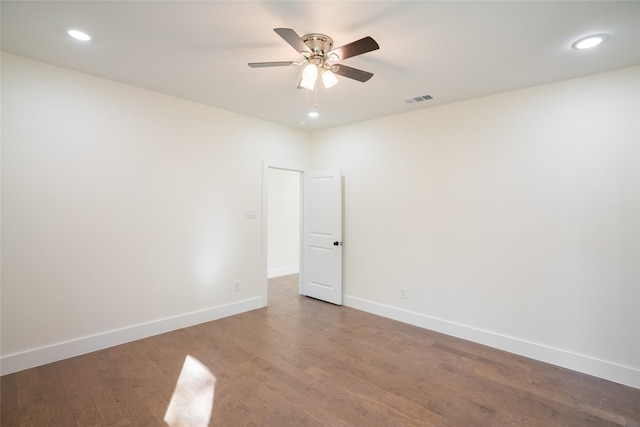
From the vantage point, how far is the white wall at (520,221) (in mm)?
2697

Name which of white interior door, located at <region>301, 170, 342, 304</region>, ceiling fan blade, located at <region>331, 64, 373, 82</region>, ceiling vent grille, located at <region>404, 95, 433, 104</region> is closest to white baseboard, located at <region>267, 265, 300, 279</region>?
white interior door, located at <region>301, 170, 342, 304</region>

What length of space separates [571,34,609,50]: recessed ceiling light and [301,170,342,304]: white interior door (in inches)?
118

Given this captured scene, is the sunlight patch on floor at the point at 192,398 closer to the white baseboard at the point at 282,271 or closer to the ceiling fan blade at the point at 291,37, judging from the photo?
the ceiling fan blade at the point at 291,37

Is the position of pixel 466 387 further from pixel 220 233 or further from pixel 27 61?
pixel 27 61

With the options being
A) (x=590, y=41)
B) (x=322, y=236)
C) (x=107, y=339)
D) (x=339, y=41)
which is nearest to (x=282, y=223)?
(x=322, y=236)

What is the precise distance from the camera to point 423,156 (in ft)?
12.8

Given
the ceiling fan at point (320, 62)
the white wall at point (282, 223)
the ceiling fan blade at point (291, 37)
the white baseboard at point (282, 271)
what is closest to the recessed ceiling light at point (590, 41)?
the ceiling fan at point (320, 62)

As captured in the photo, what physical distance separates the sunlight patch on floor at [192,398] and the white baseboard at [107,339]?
0.88 meters

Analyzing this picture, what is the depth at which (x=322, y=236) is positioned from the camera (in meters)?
4.88

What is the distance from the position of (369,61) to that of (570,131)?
2134 millimetres

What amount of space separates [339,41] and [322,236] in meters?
3.10

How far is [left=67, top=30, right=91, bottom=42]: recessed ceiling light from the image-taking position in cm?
227

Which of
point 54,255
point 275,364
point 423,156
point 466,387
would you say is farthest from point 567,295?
point 54,255

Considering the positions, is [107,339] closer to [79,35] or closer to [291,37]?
[79,35]
